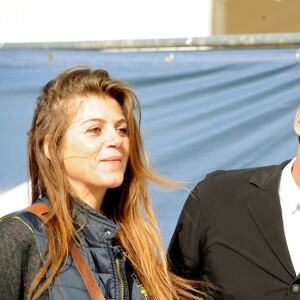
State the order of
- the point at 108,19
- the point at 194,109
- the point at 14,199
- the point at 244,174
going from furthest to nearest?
the point at 108,19 → the point at 14,199 → the point at 194,109 → the point at 244,174

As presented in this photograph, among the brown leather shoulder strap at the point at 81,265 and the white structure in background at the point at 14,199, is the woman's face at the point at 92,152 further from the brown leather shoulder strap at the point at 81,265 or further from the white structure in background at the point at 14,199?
the white structure in background at the point at 14,199

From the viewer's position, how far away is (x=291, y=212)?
2.52 metres

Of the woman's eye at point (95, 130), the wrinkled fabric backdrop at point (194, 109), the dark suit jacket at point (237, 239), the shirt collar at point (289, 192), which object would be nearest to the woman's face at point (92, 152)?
the woman's eye at point (95, 130)

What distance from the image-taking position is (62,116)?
7.52 ft

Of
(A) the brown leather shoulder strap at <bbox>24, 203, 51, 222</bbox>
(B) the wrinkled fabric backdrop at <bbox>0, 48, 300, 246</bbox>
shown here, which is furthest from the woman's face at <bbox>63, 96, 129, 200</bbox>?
(B) the wrinkled fabric backdrop at <bbox>0, 48, 300, 246</bbox>

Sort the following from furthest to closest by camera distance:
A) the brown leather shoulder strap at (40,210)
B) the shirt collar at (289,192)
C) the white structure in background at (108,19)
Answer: the white structure in background at (108,19)
the shirt collar at (289,192)
the brown leather shoulder strap at (40,210)

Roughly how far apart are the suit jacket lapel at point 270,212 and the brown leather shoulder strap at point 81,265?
0.67m

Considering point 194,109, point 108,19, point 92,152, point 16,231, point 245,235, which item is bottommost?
point 245,235

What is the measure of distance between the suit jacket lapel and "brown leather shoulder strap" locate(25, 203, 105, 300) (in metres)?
0.67

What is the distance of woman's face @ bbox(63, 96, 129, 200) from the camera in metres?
2.25

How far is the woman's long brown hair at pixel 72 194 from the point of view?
2.17m

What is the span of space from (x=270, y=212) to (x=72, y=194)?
0.71m

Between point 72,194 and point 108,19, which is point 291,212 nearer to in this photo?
point 72,194

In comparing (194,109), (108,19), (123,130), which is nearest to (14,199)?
(194,109)
